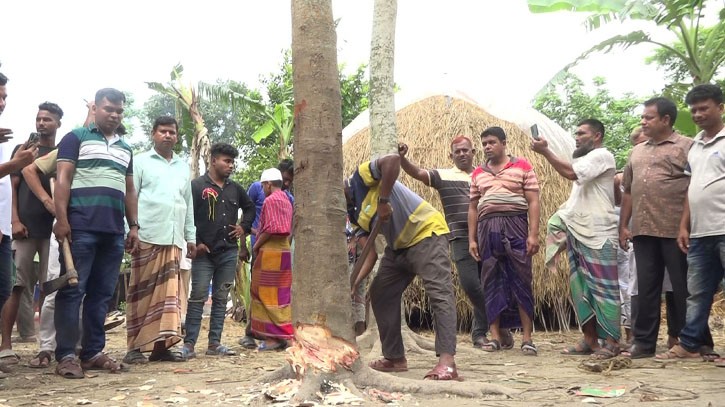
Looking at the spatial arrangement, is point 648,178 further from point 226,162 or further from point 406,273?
point 226,162

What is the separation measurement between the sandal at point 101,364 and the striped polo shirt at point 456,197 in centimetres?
318

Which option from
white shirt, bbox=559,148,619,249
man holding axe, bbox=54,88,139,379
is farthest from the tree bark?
white shirt, bbox=559,148,619,249

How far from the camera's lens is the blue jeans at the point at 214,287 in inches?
251

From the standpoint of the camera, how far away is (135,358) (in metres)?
5.88

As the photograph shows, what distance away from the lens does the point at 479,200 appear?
20.9 feet

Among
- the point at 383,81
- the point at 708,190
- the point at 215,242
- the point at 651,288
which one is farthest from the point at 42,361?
the point at 708,190

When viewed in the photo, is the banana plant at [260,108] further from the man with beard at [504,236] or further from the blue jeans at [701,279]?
the blue jeans at [701,279]

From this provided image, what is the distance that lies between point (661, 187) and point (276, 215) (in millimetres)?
3394

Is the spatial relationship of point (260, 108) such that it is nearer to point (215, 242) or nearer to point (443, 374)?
point (215, 242)

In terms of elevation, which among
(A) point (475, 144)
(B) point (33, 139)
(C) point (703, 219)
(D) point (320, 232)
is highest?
(A) point (475, 144)

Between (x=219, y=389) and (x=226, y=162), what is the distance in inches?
111

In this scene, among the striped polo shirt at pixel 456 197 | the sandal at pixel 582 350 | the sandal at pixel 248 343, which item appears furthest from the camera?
the sandal at pixel 248 343

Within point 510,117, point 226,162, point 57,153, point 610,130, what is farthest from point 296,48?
point 610,130

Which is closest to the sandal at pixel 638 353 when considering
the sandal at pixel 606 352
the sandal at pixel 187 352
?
the sandal at pixel 606 352
